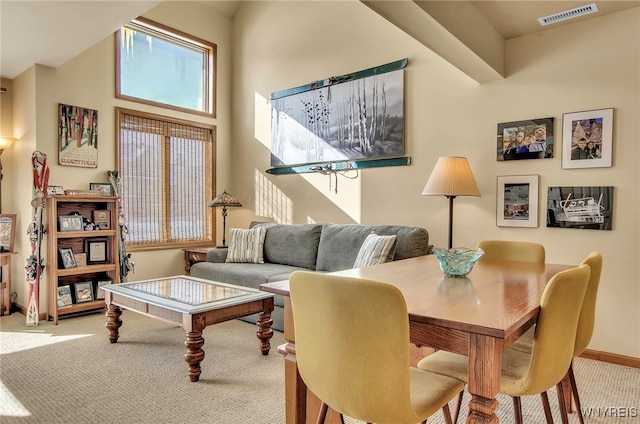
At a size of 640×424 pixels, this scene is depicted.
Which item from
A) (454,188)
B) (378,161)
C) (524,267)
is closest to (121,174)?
(378,161)

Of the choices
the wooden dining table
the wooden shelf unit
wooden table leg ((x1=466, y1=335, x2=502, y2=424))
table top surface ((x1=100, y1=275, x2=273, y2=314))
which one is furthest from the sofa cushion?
wooden table leg ((x1=466, y1=335, x2=502, y2=424))

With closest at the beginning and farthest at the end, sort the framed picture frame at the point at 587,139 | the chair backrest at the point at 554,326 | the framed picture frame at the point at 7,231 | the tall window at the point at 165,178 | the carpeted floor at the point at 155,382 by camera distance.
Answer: the chair backrest at the point at 554,326 < the carpeted floor at the point at 155,382 < the framed picture frame at the point at 587,139 < the framed picture frame at the point at 7,231 < the tall window at the point at 165,178

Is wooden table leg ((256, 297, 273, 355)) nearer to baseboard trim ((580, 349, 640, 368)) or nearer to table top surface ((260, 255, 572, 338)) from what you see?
table top surface ((260, 255, 572, 338))

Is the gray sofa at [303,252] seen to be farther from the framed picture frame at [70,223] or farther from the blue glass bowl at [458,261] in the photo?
the blue glass bowl at [458,261]

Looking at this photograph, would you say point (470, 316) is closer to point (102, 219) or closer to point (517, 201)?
point (517, 201)

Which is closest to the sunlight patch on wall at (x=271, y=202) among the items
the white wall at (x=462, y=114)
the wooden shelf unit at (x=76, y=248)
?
the white wall at (x=462, y=114)

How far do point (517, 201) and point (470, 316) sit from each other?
2.48 m

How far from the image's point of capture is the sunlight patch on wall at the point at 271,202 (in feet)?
16.3

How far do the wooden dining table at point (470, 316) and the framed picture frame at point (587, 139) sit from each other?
1.39 m

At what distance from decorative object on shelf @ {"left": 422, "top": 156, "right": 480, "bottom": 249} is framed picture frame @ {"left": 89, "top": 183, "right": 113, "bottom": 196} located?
3.30m

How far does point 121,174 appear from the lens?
4.61 meters

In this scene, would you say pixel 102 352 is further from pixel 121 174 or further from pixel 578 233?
pixel 578 233

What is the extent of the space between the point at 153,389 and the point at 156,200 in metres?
2.95

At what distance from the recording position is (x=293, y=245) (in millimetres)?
4281
